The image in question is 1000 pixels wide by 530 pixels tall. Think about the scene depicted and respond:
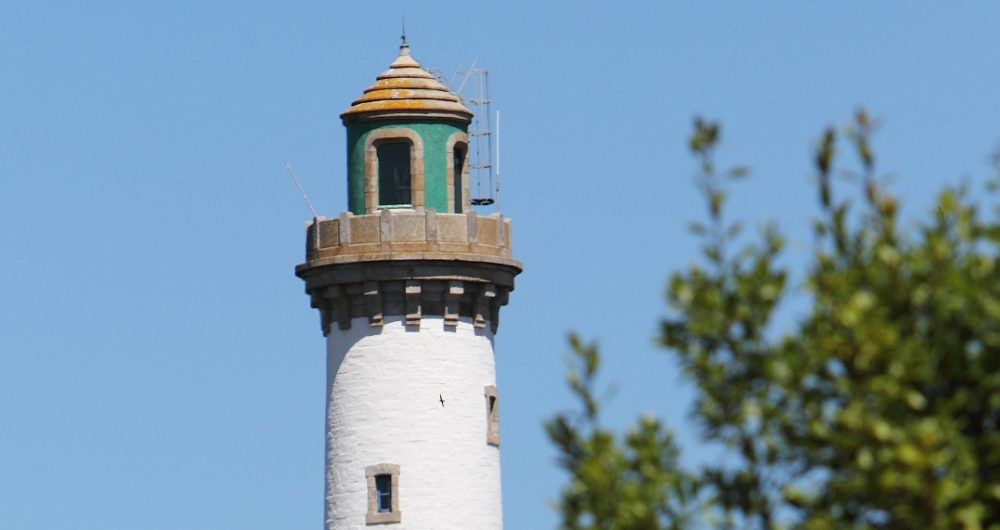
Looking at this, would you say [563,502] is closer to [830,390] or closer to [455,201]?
[830,390]

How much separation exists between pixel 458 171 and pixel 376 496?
849 cm

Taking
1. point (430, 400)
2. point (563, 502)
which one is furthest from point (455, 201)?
point (563, 502)

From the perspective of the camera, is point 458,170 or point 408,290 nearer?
point 408,290

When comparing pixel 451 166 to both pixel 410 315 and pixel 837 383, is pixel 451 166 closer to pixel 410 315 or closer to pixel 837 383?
pixel 410 315

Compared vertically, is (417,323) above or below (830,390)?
above

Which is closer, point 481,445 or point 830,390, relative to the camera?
point 830,390

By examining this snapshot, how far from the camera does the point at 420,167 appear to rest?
63438 millimetres

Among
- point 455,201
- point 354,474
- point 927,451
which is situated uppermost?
point 455,201

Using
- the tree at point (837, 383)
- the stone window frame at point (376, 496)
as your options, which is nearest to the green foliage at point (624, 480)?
the tree at point (837, 383)

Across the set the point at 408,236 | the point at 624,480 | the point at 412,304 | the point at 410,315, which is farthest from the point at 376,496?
the point at 624,480

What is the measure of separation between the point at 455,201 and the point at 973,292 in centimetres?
4033

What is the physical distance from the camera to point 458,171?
64.6 meters

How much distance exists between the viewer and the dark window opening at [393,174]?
A: 6378 centimetres

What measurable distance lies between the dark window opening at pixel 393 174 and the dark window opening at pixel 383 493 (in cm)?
686
